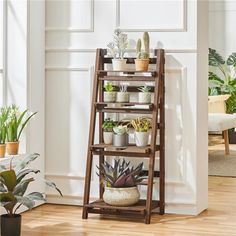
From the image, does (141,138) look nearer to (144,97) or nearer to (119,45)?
(144,97)

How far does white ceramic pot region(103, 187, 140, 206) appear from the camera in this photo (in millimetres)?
5254

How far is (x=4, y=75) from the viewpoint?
561 cm

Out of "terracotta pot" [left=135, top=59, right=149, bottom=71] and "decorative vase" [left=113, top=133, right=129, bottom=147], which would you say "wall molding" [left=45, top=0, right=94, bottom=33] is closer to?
"terracotta pot" [left=135, top=59, right=149, bottom=71]

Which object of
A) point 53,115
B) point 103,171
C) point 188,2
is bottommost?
point 103,171

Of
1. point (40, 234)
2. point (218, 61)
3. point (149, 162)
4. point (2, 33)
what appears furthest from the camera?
point (218, 61)

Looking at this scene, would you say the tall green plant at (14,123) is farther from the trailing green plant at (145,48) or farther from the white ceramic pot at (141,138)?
the trailing green plant at (145,48)

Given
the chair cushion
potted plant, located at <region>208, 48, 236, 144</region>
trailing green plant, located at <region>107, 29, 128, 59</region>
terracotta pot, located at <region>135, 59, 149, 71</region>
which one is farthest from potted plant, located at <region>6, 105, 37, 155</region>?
potted plant, located at <region>208, 48, 236, 144</region>

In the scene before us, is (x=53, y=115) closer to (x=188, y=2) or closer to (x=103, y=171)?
(x=103, y=171)

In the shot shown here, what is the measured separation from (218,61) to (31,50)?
19.4ft

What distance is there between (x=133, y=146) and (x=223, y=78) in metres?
6.32

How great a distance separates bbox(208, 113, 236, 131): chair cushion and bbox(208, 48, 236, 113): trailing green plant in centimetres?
157

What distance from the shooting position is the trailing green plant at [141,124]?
5.33 meters

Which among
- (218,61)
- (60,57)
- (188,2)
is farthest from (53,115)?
(218,61)

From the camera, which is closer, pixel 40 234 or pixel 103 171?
pixel 40 234
